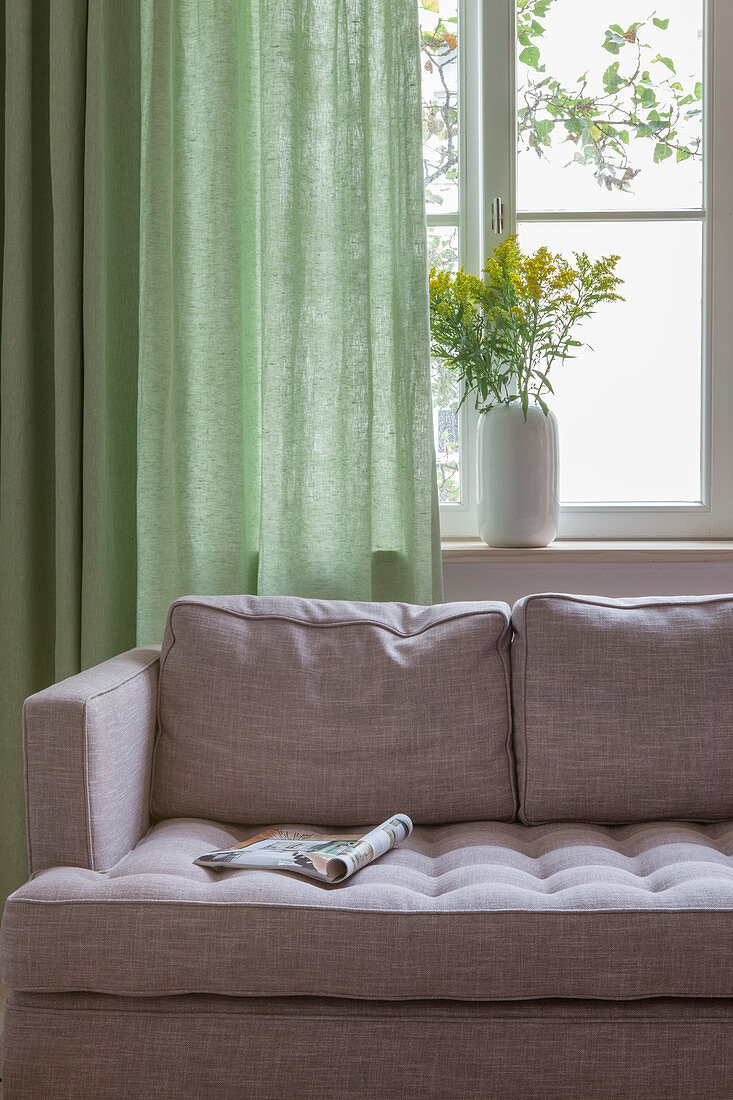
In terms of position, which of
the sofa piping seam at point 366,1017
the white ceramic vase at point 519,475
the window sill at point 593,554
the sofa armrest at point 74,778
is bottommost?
the sofa piping seam at point 366,1017

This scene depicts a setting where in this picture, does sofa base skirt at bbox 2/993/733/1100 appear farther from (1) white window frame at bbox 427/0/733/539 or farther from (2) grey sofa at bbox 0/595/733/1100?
(1) white window frame at bbox 427/0/733/539

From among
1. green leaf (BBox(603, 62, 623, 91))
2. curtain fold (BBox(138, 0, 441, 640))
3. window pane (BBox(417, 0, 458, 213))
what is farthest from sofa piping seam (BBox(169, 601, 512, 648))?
green leaf (BBox(603, 62, 623, 91))

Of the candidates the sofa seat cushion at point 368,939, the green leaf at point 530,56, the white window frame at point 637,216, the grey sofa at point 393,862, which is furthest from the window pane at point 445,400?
the sofa seat cushion at point 368,939

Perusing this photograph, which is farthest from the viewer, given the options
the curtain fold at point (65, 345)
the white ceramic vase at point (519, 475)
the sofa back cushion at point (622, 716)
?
the white ceramic vase at point (519, 475)

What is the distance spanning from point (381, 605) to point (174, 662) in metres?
0.42

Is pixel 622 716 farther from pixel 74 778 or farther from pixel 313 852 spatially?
pixel 74 778

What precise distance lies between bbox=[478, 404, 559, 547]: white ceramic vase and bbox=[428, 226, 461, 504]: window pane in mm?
167

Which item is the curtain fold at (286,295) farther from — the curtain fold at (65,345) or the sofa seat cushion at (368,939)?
the sofa seat cushion at (368,939)

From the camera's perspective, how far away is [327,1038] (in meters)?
1.22

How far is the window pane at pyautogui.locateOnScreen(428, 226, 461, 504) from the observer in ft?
7.76

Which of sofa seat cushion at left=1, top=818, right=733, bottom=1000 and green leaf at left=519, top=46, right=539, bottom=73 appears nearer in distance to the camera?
sofa seat cushion at left=1, top=818, right=733, bottom=1000

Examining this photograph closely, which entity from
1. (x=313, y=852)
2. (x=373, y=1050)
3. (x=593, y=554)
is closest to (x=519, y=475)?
(x=593, y=554)

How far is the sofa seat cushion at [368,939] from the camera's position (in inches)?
47.5

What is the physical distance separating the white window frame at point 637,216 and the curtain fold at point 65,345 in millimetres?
795
